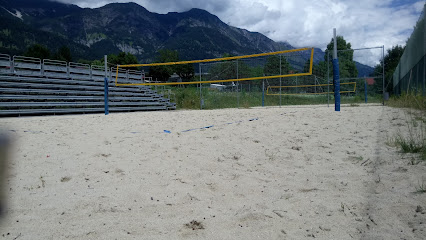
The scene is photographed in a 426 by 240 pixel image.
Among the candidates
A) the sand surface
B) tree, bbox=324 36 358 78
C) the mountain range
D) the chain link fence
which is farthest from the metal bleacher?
the mountain range

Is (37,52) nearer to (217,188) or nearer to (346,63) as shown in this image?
(346,63)

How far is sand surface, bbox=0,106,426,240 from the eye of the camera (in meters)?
1.75

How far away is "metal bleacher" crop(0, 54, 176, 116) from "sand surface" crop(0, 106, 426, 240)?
6756 millimetres

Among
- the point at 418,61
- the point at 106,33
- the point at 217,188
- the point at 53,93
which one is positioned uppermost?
the point at 106,33

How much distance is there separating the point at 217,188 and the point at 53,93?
11.0m

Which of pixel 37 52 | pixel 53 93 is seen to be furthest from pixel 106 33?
pixel 53 93

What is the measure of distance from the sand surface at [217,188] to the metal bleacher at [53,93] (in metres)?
6.76

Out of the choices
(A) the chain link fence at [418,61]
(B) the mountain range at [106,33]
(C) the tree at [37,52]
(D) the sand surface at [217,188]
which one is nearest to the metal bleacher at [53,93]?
(D) the sand surface at [217,188]

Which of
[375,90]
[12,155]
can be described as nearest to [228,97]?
[375,90]

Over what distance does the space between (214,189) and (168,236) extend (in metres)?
0.81

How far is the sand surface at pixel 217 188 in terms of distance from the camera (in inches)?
68.8

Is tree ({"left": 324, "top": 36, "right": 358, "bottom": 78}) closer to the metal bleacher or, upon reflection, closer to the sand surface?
the metal bleacher

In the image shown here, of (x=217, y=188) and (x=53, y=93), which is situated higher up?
(x=53, y=93)

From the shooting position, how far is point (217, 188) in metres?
2.46
